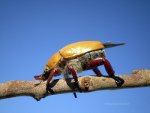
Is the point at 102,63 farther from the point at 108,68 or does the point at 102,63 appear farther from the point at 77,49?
the point at 77,49

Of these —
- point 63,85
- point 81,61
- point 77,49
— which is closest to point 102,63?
point 81,61

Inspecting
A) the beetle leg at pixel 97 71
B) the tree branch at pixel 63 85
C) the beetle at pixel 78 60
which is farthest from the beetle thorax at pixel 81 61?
the beetle leg at pixel 97 71

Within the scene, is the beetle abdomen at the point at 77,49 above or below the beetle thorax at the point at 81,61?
above

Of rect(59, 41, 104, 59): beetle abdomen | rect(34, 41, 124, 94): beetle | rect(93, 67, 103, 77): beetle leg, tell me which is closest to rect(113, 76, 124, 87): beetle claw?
rect(34, 41, 124, 94): beetle

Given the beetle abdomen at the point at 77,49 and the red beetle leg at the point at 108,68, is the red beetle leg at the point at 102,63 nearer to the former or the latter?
the red beetle leg at the point at 108,68

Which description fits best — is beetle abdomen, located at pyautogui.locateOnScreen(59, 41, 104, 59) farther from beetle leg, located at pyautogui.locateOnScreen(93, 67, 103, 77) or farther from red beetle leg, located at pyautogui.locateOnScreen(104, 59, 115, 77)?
beetle leg, located at pyautogui.locateOnScreen(93, 67, 103, 77)

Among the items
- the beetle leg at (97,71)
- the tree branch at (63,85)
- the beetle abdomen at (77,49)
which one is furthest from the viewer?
the beetle leg at (97,71)

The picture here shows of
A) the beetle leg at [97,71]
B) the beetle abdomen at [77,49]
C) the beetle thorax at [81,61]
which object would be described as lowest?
the beetle leg at [97,71]

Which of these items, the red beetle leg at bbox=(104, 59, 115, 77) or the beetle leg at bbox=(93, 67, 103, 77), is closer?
the red beetle leg at bbox=(104, 59, 115, 77)
